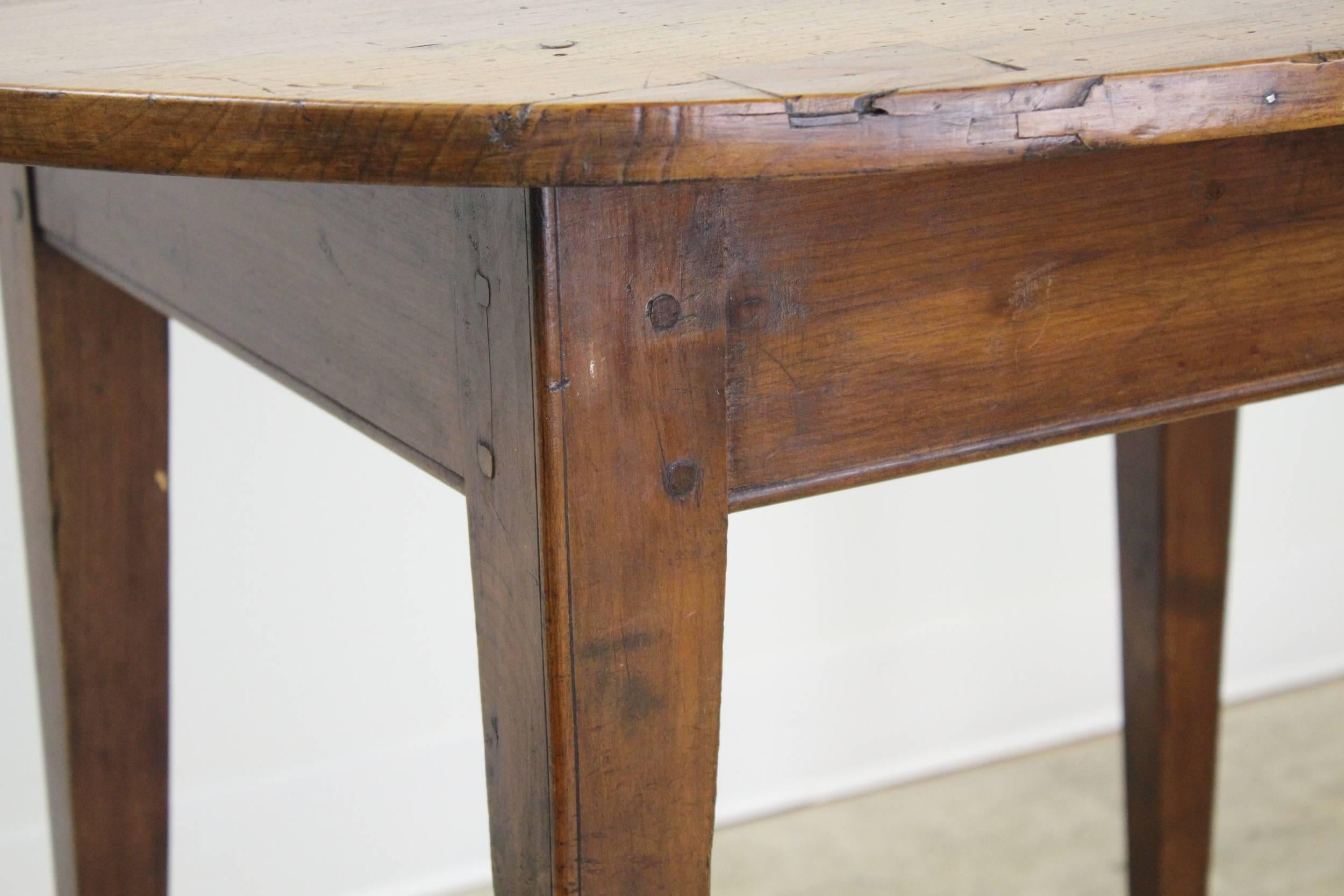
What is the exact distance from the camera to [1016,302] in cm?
46

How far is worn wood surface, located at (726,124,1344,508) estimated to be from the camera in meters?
0.43

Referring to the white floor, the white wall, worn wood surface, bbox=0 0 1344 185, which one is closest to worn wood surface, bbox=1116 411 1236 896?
the white floor

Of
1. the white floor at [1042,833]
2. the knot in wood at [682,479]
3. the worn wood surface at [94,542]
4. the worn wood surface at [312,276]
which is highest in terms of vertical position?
the worn wood surface at [312,276]

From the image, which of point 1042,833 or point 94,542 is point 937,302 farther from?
point 1042,833

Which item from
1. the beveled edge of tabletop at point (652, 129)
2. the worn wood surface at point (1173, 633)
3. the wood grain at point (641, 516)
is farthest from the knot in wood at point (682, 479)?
the worn wood surface at point (1173, 633)

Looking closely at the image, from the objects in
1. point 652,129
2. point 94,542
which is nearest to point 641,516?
point 652,129

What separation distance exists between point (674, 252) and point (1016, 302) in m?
0.12

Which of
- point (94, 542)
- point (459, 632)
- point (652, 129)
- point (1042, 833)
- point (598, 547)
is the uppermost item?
point (652, 129)

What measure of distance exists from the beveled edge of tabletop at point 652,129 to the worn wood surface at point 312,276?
3.0 inches

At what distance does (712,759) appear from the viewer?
17.9 inches

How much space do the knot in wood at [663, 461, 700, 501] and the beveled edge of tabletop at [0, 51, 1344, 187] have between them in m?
0.10

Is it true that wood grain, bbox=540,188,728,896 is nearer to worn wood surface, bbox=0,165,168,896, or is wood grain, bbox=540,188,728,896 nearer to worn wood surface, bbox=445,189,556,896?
worn wood surface, bbox=445,189,556,896

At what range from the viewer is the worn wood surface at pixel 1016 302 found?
0.43 meters

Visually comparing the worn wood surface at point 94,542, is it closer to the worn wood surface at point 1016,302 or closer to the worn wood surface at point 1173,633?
the worn wood surface at point 1016,302
